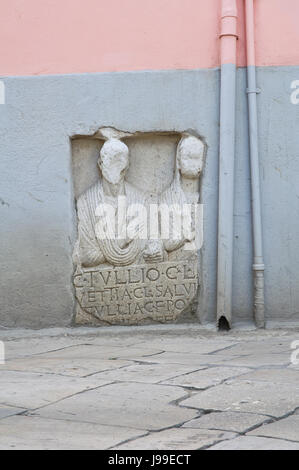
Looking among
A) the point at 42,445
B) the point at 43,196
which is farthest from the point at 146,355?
the point at 42,445

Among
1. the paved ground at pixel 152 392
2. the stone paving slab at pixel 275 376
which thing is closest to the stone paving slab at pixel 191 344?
the paved ground at pixel 152 392

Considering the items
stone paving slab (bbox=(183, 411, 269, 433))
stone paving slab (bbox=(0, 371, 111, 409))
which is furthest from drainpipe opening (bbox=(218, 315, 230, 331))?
stone paving slab (bbox=(183, 411, 269, 433))

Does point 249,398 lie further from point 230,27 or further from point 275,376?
point 230,27

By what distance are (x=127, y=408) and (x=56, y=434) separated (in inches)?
19.6

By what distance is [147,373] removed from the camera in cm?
453

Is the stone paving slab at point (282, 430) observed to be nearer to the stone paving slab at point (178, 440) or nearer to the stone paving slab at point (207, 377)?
the stone paving slab at point (178, 440)

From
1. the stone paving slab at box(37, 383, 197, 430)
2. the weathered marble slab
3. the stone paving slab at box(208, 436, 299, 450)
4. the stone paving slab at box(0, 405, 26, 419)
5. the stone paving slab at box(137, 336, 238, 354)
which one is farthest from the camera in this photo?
the weathered marble slab

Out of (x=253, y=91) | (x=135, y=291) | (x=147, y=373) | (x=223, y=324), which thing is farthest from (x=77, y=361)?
(x=253, y=91)

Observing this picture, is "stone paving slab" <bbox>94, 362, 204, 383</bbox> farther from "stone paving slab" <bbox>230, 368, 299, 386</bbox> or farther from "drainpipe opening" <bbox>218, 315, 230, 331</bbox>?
"drainpipe opening" <bbox>218, 315, 230, 331</bbox>

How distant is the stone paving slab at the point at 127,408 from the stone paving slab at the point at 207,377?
12cm

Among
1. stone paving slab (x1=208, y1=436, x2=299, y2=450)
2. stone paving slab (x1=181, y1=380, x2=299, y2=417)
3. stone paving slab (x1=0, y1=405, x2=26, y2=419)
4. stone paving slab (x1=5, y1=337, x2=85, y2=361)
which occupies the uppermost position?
stone paving slab (x1=5, y1=337, x2=85, y2=361)

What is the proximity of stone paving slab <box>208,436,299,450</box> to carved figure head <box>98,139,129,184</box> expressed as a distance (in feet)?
10.1

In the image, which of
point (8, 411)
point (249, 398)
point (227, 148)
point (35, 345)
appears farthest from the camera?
point (227, 148)

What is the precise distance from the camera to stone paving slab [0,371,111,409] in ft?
12.9
